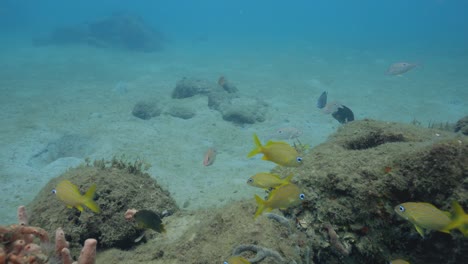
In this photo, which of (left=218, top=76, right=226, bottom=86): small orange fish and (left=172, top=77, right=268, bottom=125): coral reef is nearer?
(left=172, top=77, right=268, bottom=125): coral reef

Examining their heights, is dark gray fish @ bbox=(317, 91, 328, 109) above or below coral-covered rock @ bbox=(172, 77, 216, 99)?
above

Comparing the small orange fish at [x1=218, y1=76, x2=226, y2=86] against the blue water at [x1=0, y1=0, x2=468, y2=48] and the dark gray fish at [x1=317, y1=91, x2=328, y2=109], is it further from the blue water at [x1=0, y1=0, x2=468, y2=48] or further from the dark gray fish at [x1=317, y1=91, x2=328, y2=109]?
the blue water at [x1=0, y1=0, x2=468, y2=48]

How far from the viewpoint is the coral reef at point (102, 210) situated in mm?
3986

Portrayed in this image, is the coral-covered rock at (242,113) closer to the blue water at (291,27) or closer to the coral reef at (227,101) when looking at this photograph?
the coral reef at (227,101)

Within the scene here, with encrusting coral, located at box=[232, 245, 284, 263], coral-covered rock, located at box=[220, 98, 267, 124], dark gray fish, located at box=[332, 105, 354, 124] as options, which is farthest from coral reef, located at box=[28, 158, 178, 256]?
coral-covered rock, located at box=[220, 98, 267, 124]

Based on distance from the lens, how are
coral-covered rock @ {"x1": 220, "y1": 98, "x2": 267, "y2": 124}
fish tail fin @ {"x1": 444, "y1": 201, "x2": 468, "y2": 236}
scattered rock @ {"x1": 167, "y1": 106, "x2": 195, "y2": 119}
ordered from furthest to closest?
scattered rock @ {"x1": 167, "y1": 106, "x2": 195, "y2": 119}, coral-covered rock @ {"x1": 220, "y1": 98, "x2": 267, "y2": 124}, fish tail fin @ {"x1": 444, "y1": 201, "x2": 468, "y2": 236}

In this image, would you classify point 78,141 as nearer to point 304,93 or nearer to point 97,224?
point 97,224

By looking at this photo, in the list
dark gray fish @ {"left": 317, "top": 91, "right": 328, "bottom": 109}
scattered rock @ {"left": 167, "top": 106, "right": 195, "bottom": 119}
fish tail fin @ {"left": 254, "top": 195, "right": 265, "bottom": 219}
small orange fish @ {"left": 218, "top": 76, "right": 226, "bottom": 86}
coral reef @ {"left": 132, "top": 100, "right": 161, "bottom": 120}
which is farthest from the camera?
small orange fish @ {"left": 218, "top": 76, "right": 226, "bottom": 86}

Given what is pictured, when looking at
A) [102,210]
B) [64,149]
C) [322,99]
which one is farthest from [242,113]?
[102,210]

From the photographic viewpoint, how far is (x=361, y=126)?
5.27 m

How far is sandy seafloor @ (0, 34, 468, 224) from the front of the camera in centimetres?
819

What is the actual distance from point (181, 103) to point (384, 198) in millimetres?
12924

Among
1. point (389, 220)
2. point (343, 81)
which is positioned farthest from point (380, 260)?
point (343, 81)

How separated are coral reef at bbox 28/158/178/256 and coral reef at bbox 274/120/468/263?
2.50 meters
